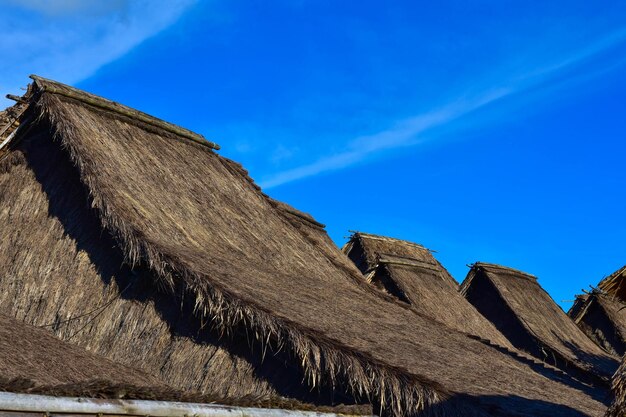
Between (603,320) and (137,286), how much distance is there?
77.6ft

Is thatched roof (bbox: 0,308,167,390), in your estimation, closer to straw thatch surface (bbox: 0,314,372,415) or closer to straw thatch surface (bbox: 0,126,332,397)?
straw thatch surface (bbox: 0,314,372,415)

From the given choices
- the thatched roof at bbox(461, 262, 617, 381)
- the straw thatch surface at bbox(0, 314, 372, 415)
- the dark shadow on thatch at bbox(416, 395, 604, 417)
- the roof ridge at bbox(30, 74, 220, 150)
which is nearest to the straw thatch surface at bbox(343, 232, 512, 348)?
the thatched roof at bbox(461, 262, 617, 381)

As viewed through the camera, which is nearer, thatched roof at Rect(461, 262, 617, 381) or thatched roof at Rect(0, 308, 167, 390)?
thatched roof at Rect(0, 308, 167, 390)

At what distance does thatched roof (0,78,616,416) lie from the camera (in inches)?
415

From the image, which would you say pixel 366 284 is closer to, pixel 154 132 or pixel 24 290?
pixel 154 132

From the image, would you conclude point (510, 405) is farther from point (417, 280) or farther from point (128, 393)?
point (417, 280)

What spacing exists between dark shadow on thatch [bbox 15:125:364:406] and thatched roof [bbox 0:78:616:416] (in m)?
0.03

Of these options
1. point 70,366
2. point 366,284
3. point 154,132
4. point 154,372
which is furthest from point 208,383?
point 154,132

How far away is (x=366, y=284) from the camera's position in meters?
16.8

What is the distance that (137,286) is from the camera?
12.2 meters

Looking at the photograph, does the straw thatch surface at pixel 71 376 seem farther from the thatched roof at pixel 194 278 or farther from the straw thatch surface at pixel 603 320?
the straw thatch surface at pixel 603 320

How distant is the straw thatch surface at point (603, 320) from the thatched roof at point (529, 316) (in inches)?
102

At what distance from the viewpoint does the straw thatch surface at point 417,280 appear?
874 inches

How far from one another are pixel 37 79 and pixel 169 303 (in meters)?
5.39
